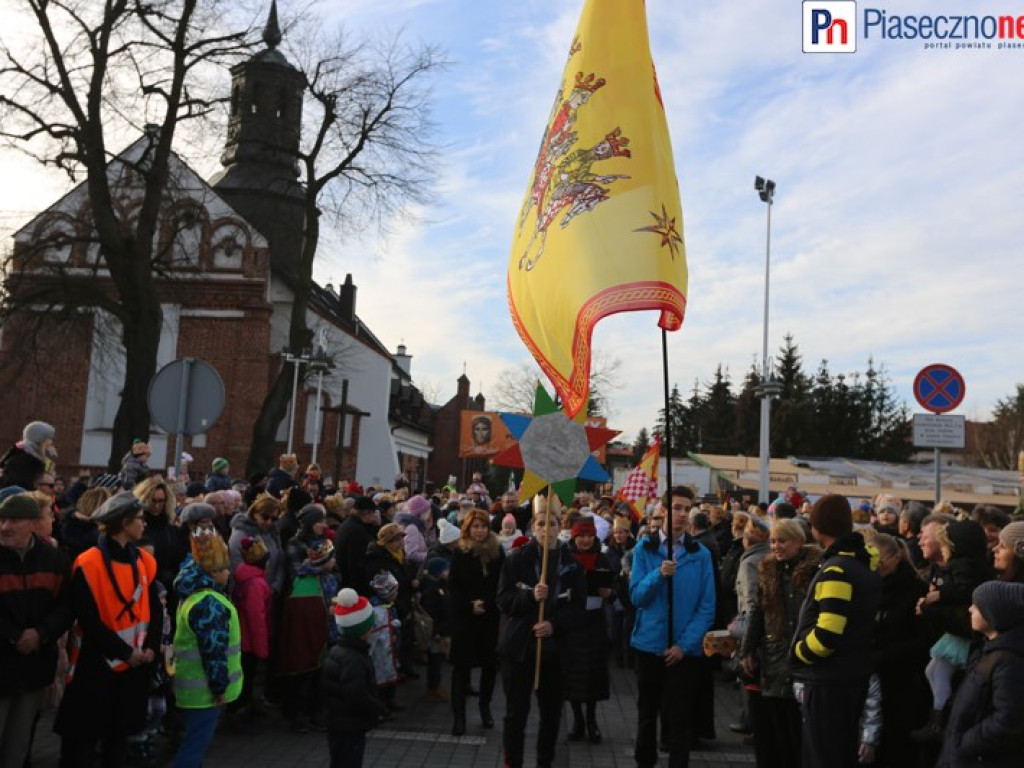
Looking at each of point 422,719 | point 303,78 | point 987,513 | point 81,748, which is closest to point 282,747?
point 422,719

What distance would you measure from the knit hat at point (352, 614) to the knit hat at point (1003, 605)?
11.9 ft

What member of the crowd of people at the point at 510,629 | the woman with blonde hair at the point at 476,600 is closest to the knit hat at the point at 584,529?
the crowd of people at the point at 510,629

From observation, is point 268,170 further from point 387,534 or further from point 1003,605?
point 1003,605

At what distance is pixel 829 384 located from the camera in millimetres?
72188

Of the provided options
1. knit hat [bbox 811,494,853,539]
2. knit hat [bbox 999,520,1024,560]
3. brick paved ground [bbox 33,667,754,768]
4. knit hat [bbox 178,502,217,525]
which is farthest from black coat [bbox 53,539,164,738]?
knit hat [bbox 999,520,1024,560]

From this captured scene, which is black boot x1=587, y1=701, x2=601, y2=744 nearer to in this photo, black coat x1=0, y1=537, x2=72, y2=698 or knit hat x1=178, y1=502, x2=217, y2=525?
knit hat x1=178, y1=502, x2=217, y2=525

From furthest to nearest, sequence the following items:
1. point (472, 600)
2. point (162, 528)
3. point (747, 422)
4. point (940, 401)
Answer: point (747, 422)
point (940, 401)
point (472, 600)
point (162, 528)

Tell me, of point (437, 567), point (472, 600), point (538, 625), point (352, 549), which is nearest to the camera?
point (538, 625)

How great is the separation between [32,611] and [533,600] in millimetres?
3411

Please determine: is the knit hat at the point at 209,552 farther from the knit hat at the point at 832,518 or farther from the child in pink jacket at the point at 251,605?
the knit hat at the point at 832,518

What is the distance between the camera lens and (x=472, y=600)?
A: 29.7 feet

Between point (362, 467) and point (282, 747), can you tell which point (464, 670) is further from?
point (362, 467)

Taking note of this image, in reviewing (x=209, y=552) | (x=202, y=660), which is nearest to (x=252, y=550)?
(x=209, y=552)

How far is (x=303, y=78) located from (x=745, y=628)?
24.6 m
